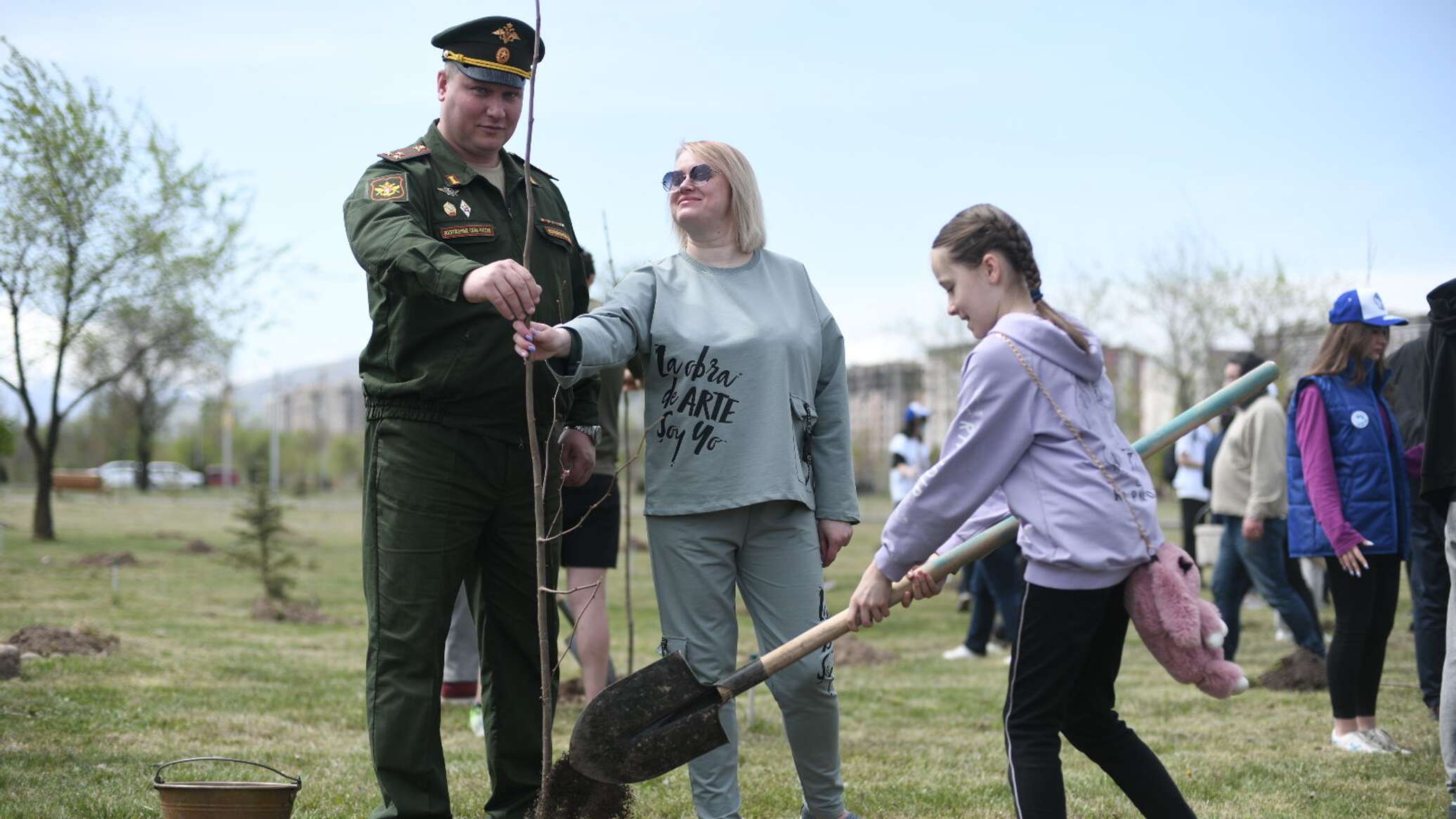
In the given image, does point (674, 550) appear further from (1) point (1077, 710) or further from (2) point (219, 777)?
(2) point (219, 777)

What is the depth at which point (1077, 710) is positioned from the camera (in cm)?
342

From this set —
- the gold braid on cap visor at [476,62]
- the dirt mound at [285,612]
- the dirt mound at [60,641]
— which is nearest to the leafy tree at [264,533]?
the dirt mound at [285,612]

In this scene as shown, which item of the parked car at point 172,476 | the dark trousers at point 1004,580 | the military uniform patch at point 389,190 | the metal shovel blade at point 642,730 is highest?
the military uniform patch at point 389,190

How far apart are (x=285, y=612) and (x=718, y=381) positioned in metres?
9.33

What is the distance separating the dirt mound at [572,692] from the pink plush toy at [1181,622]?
423cm

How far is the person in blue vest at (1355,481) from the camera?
5406mm

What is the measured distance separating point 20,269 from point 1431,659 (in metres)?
19.8

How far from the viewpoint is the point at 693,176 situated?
3.97m

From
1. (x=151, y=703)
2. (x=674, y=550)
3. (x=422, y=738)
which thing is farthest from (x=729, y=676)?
(x=151, y=703)

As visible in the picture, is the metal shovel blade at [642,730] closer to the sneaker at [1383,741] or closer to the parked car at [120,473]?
the sneaker at [1383,741]

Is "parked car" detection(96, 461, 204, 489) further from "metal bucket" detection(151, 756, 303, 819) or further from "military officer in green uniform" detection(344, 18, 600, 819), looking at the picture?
"metal bucket" detection(151, 756, 303, 819)

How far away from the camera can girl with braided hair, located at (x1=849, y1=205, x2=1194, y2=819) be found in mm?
3172

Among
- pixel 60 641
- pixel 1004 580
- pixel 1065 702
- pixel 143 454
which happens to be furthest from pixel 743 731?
pixel 143 454

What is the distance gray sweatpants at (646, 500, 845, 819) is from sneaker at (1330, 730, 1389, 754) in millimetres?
3024
